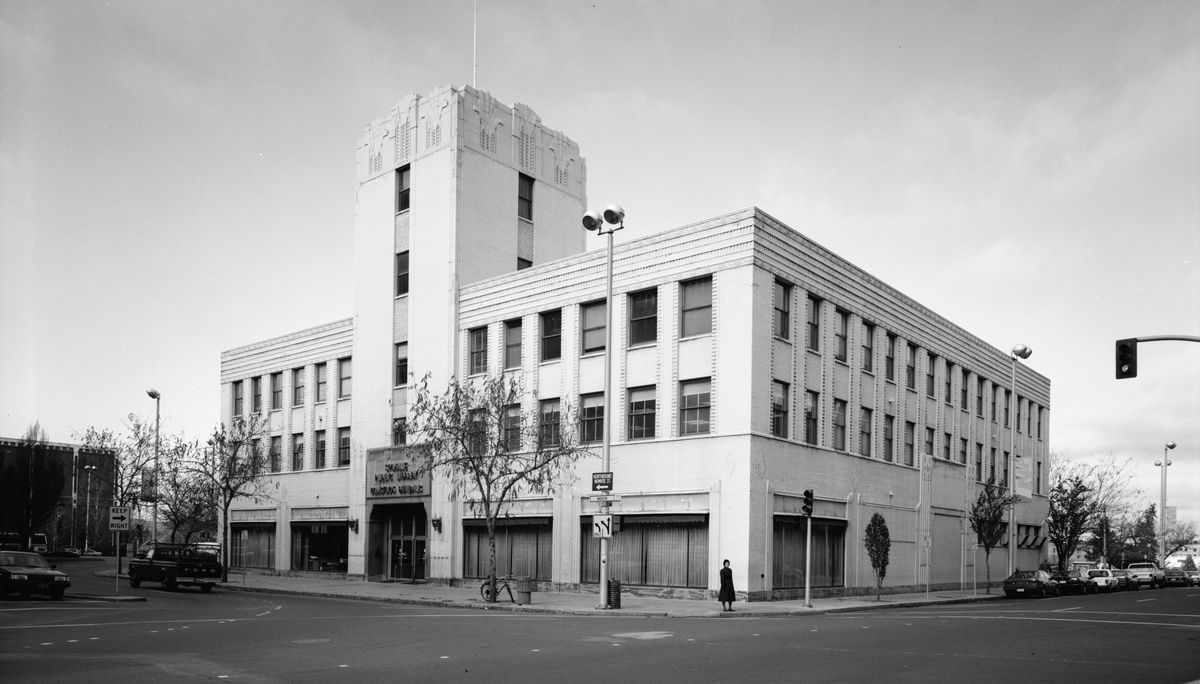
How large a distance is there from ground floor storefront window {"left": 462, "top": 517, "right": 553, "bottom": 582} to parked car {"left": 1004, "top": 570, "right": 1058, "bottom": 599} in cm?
2190

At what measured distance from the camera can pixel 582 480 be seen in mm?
38688

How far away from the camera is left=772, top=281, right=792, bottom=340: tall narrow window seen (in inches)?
1449

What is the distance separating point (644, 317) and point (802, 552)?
10.2 m

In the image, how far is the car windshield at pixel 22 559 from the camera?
105 feet

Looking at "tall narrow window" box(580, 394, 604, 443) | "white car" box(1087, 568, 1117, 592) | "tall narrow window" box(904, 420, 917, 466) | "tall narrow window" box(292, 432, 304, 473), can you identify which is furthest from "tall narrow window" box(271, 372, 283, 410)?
"white car" box(1087, 568, 1117, 592)

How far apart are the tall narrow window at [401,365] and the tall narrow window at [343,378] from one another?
17.7ft

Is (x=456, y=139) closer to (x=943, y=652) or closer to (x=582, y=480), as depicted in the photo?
(x=582, y=480)

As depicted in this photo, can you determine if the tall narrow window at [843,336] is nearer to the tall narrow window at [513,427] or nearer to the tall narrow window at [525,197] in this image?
the tall narrow window at [513,427]

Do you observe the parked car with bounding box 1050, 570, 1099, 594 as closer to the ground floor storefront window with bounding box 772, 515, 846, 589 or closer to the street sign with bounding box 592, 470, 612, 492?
the ground floor storefront window with bounding box 772, 515, 846, 589

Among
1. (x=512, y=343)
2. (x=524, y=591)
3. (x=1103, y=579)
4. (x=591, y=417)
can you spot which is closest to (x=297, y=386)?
(x=512, y=343)

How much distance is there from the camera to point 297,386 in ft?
180

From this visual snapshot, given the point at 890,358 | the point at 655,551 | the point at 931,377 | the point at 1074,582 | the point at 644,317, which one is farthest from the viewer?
the point at 1074,582

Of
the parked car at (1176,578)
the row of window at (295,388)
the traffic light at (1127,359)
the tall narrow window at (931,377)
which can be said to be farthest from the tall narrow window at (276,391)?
the parked car at (1176,578)

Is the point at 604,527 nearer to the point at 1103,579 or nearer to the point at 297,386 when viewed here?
the point at 297,386
